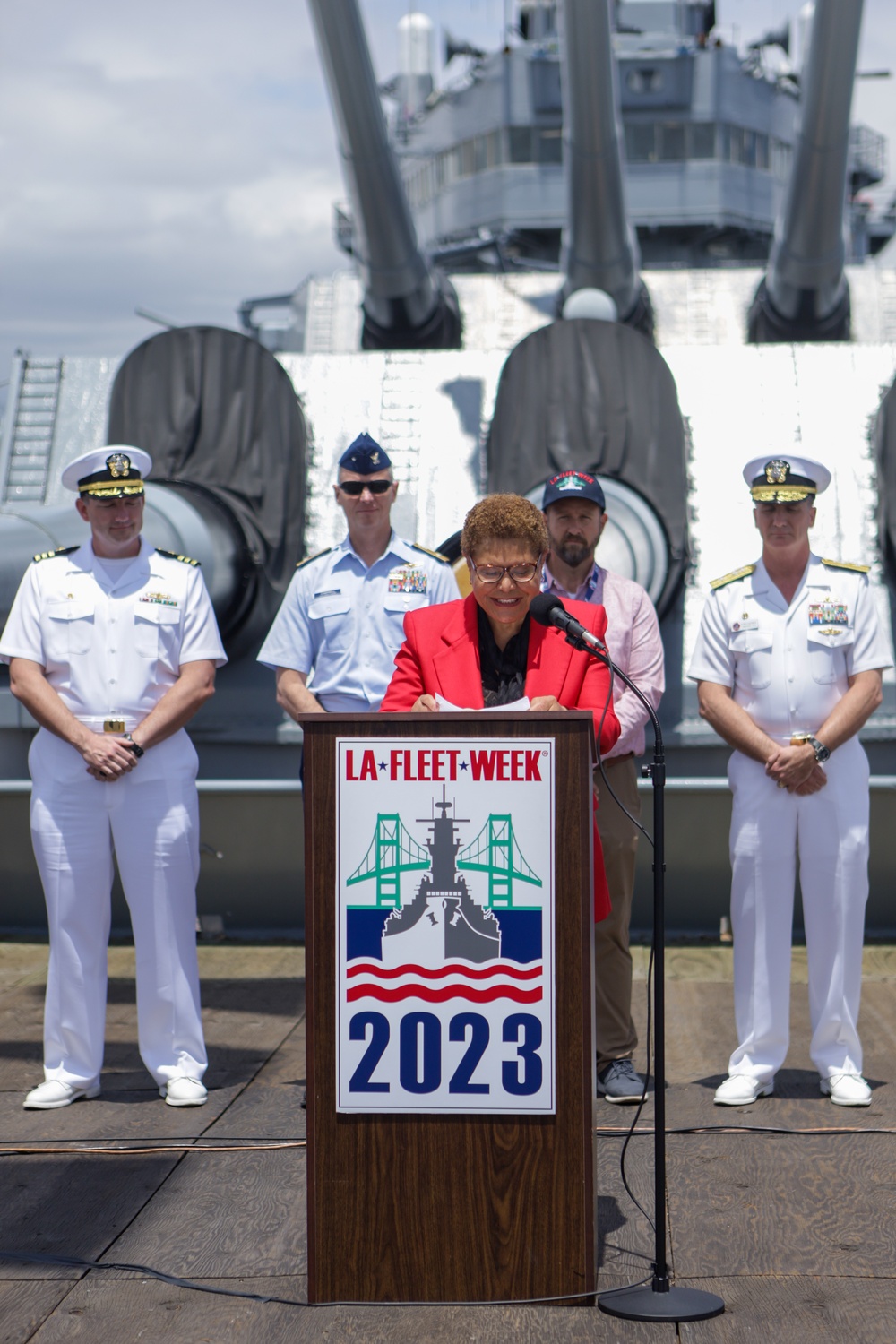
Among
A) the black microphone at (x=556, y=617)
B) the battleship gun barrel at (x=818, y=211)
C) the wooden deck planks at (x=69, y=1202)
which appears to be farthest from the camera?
the battleship gun barrel at (x=818, y=211)

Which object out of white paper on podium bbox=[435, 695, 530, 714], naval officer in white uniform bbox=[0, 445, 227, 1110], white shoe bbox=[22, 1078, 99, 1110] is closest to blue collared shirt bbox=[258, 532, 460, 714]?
naval officer in white uniform bbox=[0, 445, 227, 1110]

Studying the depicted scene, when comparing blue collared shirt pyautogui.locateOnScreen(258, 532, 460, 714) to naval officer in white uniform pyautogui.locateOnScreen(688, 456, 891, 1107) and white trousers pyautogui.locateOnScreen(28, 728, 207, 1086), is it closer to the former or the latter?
white trousers pyautogui.locateOnScreen(28, 728, 207, 1086)

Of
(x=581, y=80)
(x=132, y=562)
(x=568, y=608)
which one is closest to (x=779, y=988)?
(x=568, y=608)

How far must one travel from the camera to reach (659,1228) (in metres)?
2.66

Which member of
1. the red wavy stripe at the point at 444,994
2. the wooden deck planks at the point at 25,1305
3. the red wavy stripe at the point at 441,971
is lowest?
the wooden deck planks at the point at 25,1305

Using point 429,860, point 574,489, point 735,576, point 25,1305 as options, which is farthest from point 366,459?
point 25,1305

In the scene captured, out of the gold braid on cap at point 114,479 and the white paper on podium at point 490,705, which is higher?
the gold braid on cap at point 114,479

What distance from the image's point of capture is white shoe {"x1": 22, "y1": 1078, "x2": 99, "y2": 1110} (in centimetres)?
406

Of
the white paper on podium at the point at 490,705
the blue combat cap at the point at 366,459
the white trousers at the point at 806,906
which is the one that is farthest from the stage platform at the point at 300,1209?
the blue combat cap at the point at 366,459

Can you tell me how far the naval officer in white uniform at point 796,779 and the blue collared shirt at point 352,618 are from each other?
0.88 metres

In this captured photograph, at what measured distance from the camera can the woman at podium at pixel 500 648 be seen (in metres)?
2.91

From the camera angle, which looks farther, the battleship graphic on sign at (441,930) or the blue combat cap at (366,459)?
the blue combat cap at (366,459)

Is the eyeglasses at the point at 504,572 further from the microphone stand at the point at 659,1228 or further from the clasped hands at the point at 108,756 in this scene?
the clasped hands at the point at 108,756

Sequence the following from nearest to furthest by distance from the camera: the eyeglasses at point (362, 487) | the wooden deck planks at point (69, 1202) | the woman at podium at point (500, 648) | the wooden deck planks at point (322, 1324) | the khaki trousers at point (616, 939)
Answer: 1. the wooden deck planks at point (322, 1324)
2. the woman at podium at point (500, 648)
3. the wooden deck planks at point (69, 1202)
4. the khaki trousers at point (616, 939)
5. the eyeglasses at point (362, 487)
